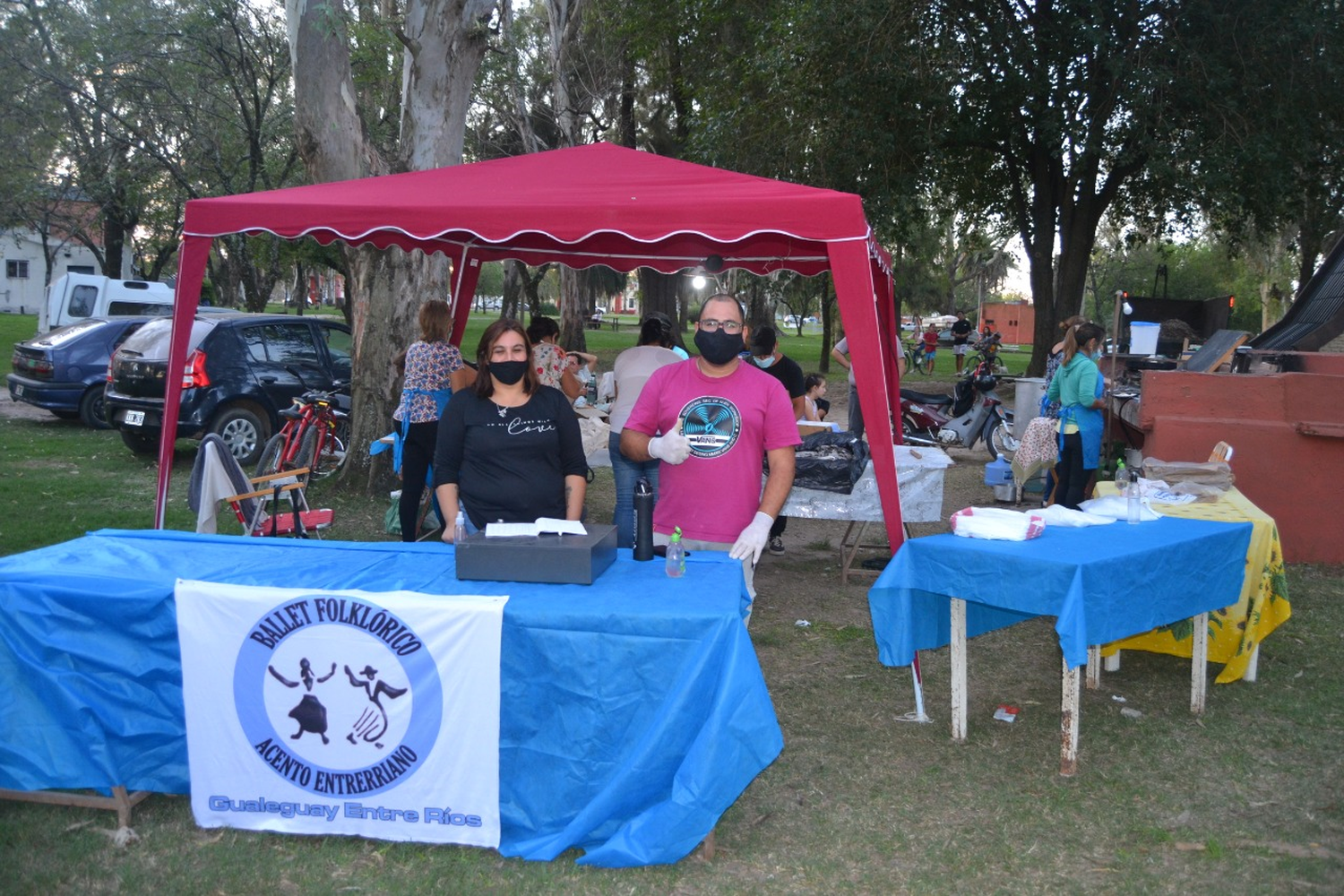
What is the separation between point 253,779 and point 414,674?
0.67 metres

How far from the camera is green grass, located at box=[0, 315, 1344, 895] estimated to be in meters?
3.25

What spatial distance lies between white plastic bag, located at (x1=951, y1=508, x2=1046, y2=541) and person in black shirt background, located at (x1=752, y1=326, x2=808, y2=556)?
11.2ft

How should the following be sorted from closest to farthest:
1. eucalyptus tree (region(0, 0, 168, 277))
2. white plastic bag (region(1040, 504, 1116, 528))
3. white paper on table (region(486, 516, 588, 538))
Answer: white paper on table (region(486, 516, 588, 538)) → white plastic bag (region(1040, 504, 1116, 528)) → eucalyptus tree (region(0, 0, 168, 277))

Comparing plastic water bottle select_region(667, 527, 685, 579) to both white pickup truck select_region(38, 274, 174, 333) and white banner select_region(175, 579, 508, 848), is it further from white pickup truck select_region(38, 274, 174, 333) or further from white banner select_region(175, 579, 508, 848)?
white pickup truck select_region(38, 274, 174, 333)

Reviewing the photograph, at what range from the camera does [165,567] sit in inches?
142

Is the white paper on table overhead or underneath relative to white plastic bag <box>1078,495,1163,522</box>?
underneath

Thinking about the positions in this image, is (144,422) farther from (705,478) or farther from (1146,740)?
(1146,740)

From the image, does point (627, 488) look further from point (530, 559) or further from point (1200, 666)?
point (1200, 666)

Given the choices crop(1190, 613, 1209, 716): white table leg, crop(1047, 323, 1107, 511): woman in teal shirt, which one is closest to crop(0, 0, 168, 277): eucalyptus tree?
crop(1047, 323, 1107, 511): woman in teal shirt

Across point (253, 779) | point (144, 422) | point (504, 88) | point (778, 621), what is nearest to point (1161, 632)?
point (778, 621)

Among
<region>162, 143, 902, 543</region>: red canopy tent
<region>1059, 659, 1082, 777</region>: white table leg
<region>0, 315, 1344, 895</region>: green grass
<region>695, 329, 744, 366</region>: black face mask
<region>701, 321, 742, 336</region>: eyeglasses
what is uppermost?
<region>162, 143, 902, 543</region>: red canopy tent

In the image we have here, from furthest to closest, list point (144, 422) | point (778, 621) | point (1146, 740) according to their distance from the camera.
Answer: point (144, 422) < point (778, 621) < point (1146, 740)

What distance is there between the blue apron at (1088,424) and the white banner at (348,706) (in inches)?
224

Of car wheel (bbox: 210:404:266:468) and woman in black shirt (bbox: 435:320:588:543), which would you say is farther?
car wheel (bbox: 210:404:266:468)
